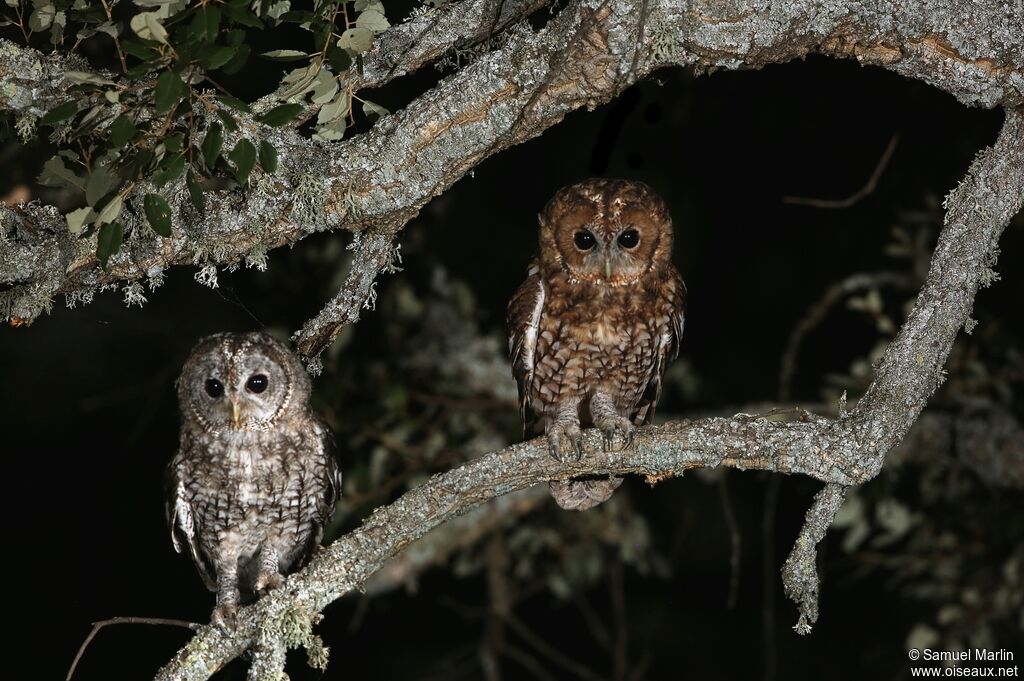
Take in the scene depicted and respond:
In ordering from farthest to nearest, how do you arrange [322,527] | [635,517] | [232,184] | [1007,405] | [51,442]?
[51,442]
[635,517]
[1007,405]
[322,527]
[232,184]

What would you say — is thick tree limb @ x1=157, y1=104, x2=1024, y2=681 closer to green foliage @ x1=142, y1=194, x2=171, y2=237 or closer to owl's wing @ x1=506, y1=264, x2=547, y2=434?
green foliage @ x1=142, y1=194, x2=171, y2=237

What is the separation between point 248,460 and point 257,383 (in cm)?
22

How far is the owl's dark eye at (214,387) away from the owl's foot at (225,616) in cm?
55

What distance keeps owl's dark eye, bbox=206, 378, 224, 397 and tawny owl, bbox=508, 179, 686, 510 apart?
36.3 inches

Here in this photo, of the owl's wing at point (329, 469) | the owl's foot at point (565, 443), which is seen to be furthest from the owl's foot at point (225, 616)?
the owl's foot at point (565, 443)

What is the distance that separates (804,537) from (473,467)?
733 millimetres

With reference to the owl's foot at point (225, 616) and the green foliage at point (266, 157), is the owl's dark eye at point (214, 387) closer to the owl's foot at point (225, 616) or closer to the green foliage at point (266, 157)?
the owl's foot at point (225, 616)

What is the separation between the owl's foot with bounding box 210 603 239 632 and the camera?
274 centimetres

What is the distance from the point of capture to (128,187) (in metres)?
2.38

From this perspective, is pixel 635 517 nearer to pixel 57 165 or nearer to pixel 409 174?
pixel 409 174

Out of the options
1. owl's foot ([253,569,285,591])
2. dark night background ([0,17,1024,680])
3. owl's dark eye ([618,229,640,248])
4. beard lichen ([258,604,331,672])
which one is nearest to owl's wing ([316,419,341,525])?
owl's foot ([253,569,285,591])

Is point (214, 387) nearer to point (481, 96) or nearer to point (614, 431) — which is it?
point (614, 431)

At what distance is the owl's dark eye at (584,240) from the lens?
11.4ft

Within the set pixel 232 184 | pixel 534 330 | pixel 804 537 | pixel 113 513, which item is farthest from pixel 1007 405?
pixel 113 513
